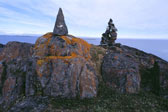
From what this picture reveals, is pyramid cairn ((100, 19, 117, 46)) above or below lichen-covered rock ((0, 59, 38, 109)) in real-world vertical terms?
above

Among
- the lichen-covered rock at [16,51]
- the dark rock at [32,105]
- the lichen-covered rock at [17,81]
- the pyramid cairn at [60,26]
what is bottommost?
the dark rock at [32,105]

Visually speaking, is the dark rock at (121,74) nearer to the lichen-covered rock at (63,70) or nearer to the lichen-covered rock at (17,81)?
the lichen-covered rock at (63,70)

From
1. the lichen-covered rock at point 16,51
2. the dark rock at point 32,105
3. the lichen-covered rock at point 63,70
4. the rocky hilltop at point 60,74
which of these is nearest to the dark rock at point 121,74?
the rocky hilltop at point 60,74

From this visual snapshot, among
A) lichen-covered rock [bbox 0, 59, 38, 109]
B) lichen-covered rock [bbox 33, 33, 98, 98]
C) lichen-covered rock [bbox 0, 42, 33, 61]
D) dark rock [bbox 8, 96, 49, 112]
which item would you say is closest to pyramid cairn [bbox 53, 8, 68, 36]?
lichen-covered rock [bbox 33, 33, 98, 98]

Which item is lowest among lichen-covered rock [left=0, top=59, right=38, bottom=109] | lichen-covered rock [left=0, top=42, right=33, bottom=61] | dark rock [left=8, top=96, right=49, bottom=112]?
dark rock [left=8, top=96, right=49, bottom=112]

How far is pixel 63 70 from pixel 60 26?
243 inches

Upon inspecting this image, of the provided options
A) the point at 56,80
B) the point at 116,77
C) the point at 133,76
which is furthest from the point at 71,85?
the point at 133,76

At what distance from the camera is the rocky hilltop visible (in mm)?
10516

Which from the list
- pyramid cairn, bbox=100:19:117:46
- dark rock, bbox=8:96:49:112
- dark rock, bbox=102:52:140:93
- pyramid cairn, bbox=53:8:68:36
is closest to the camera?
dark rock, bbox=8:96:49:112

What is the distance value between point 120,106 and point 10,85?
12.3 metres

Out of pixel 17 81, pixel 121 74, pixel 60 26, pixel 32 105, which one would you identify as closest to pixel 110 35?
pixel 121 74

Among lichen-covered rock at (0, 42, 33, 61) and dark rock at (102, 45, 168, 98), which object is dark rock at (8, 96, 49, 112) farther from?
dark rock at (102, 45, 168, 98)

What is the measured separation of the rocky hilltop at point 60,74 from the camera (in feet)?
34.5

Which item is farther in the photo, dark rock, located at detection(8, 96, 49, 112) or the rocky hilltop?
the rocky hilltop
